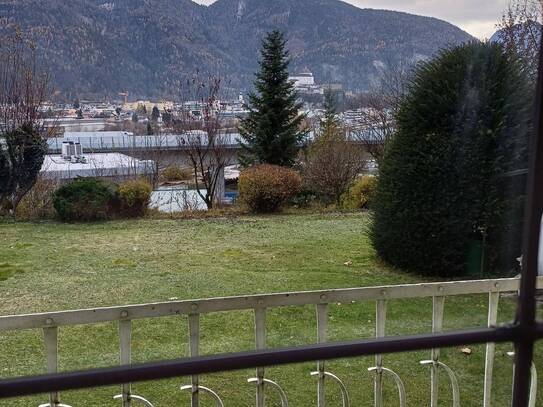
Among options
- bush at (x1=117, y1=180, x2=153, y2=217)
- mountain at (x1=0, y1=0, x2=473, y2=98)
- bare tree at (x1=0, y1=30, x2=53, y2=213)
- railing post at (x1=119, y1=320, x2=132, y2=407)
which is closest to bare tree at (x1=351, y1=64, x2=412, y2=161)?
mountain at (x1=0, y1=0, x2=473, y2=98)

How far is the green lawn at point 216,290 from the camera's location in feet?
4.09

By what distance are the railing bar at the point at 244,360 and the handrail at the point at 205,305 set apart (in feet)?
1.55

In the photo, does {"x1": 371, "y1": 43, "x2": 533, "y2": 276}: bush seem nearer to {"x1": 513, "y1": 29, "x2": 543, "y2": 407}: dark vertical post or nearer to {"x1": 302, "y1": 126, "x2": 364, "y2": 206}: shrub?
{"x1": 513, "y1": 29, "x2": 543, "y2": 407}: dark vertical post

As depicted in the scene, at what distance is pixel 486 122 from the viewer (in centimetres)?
218

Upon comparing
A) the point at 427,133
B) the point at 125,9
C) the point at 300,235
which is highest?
the point at 125,9

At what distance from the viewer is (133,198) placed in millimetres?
4484

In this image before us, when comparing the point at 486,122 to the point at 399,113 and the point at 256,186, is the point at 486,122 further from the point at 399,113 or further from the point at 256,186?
the point at 256,186

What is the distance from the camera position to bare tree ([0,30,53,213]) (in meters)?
4.23

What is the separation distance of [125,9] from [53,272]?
152 cm

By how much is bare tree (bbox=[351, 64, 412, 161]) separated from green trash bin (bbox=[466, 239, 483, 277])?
2.29 feet

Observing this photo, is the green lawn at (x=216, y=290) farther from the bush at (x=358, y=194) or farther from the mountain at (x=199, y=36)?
the mountain at (x=199, y=36)

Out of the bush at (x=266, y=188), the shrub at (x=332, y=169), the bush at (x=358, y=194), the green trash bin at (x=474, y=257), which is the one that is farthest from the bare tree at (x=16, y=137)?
the green trash bin at (x=474, y=257)

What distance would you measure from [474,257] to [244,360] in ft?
7.54

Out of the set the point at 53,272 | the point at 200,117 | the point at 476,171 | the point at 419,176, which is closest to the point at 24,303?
the point at 53,272
